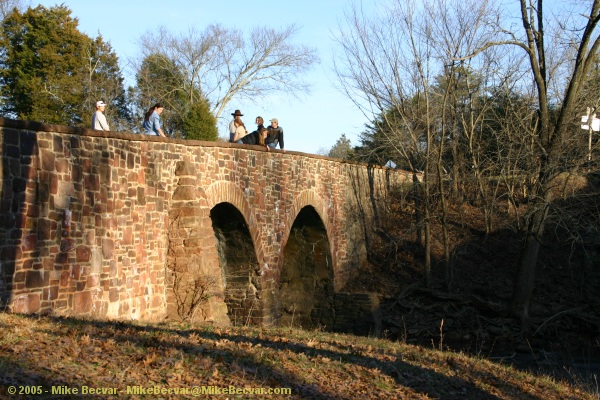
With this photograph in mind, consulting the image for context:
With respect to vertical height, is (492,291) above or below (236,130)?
below

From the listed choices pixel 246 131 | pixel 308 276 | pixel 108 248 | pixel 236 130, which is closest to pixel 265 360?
pixel 108 248

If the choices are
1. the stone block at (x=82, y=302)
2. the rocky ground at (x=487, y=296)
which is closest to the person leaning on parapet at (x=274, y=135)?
the rocky ground at (x=487, y=296)

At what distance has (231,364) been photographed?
265 inches

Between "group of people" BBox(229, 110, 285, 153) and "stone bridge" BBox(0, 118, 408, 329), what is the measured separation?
0.45 m

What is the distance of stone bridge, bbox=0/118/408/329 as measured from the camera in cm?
894

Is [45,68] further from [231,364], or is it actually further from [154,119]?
[231,364]

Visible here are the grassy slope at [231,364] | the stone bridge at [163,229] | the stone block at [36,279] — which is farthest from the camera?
the stone bridge at [163,229]

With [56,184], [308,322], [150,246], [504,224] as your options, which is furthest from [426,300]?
[56,184]

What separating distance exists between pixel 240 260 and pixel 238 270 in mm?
228

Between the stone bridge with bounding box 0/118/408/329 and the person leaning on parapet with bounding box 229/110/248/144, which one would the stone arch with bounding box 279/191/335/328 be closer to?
the stone bridge with bounding box 0/118/408/329

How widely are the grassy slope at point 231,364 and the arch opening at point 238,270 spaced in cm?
523

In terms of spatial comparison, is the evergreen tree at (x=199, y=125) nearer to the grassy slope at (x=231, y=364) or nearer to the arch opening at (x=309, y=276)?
the arch opening at (x=309, y=276)

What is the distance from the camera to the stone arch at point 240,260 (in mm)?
14617

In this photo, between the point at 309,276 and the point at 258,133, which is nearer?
the point at 258,133
